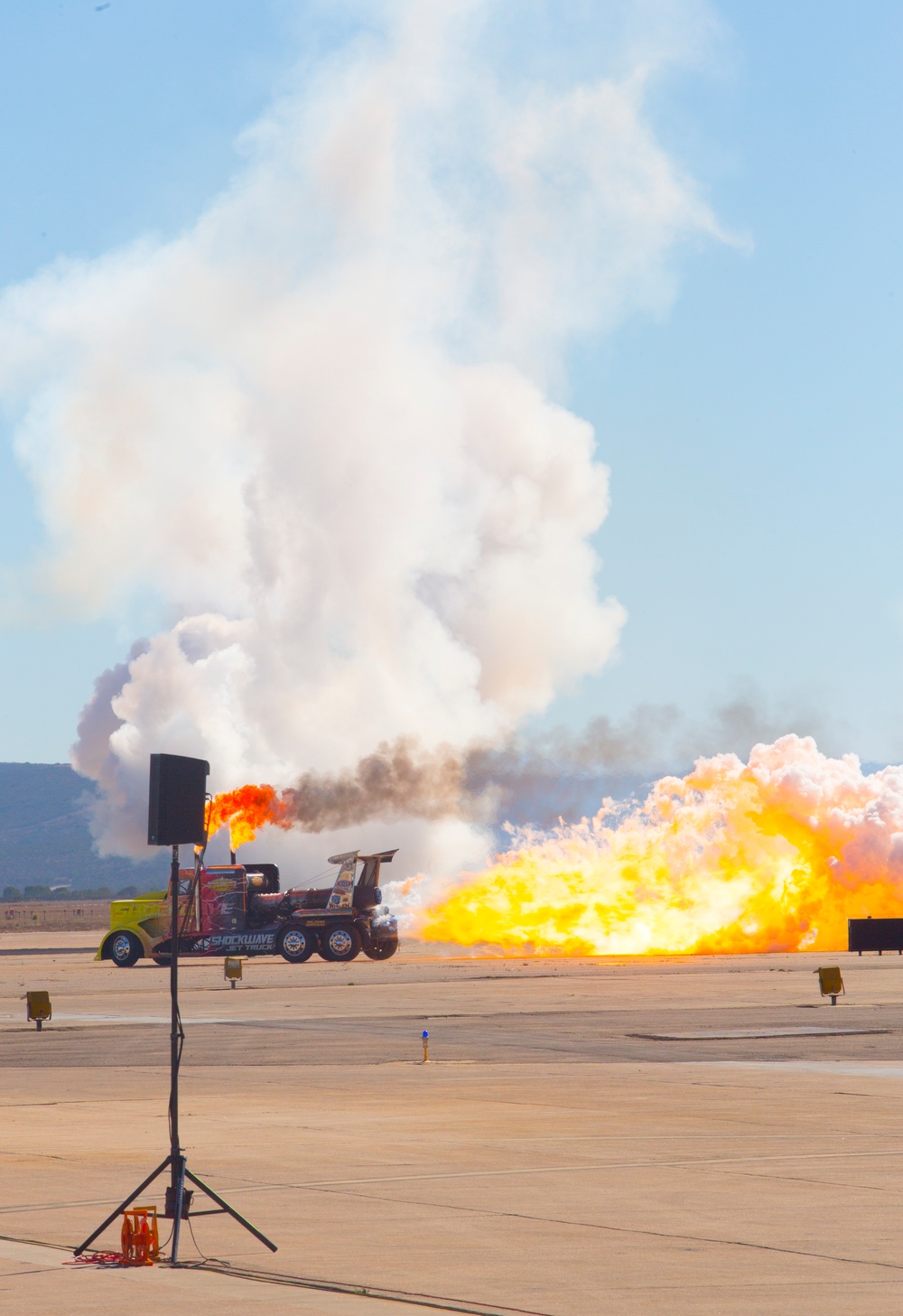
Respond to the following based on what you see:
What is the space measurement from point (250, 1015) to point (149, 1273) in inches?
858

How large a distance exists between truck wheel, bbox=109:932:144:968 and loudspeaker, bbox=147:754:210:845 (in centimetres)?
4303

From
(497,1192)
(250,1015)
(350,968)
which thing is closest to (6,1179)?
(497,1192)

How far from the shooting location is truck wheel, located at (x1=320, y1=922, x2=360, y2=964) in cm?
5291

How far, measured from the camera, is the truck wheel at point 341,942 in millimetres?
52906

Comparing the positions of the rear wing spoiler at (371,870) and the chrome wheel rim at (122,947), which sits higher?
the rear wing spoiler at (371,870)

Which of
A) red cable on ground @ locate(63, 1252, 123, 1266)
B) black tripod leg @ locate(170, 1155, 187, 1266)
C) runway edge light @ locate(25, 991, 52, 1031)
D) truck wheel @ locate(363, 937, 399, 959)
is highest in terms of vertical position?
truck wheel @ locate(363, 937, 399, 959)

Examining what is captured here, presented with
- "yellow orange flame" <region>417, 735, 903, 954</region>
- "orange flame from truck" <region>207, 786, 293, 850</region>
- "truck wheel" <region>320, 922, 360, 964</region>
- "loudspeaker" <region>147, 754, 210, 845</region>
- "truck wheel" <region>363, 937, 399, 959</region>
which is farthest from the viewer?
"orange flame from truck" <region>207, 786, 293, 850</region>

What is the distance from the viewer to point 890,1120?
16.0 m

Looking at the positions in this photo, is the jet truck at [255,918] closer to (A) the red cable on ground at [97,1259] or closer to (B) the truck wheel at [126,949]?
(B) the truck wheel at [126,949]

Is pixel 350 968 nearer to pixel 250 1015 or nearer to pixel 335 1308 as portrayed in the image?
pixel 250 1015

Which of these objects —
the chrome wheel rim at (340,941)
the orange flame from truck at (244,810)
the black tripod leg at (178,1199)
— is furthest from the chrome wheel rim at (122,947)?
the black tripod leg at (178,1199)

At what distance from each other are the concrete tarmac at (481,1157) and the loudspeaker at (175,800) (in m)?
2.36

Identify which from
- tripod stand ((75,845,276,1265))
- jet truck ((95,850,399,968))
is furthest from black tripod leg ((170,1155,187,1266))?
jet truck ((95,850,399,968))

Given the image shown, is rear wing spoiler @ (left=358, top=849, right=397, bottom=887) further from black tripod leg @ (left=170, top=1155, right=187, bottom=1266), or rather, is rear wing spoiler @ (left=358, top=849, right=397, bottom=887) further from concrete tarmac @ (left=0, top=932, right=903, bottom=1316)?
black tripod leg @ (left=170, top=1155, right=187, bottom=1266)
